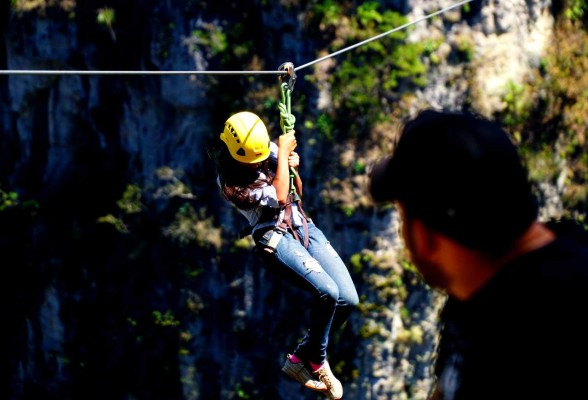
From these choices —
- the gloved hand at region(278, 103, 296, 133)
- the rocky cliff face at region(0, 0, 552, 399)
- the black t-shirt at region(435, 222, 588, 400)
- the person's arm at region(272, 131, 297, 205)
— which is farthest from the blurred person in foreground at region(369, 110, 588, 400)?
the rocky cliff face at region(0, 0, 552, 399)

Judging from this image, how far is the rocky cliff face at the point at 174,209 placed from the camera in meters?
12.0

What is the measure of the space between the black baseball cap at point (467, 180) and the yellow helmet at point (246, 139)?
3.03 metres

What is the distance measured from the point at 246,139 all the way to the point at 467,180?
3180mm

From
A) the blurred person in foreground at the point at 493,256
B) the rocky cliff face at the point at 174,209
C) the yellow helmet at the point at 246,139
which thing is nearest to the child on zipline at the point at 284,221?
the yellow helmet at the point at 246,139

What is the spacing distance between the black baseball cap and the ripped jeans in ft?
10.3

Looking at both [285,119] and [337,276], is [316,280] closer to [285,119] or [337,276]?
[337,276]

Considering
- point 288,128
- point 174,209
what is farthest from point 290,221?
point 174,209

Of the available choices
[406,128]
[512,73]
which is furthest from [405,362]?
[406,128]

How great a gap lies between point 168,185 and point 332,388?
8.82 meters

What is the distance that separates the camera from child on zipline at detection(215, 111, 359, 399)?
15.5 ft

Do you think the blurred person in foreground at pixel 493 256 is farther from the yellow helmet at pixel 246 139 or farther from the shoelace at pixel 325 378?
the shoelace at pixel 325 378

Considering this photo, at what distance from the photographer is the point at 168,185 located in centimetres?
1356

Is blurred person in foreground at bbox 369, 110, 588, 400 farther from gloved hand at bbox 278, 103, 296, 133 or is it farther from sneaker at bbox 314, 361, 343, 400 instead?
sneaker at bbox 314, 361, 343, 400

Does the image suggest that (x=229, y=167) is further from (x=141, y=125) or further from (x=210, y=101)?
(x=141, y=125)
